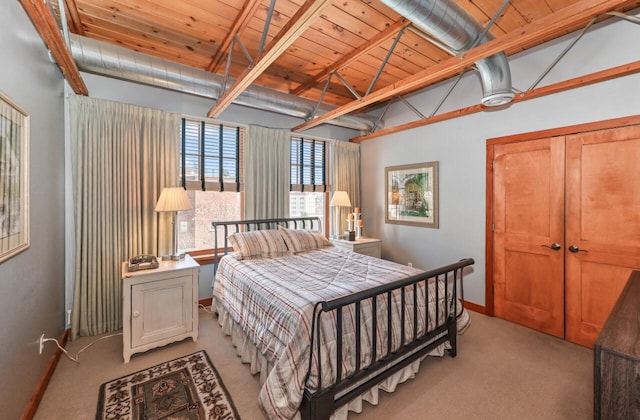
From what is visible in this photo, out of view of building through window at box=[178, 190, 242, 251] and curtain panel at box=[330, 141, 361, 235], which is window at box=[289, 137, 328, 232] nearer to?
curtain panel at box=[330, 141, 361, 235]

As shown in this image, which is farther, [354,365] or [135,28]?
[135,28]

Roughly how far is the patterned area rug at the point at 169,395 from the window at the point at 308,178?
2.51 meters

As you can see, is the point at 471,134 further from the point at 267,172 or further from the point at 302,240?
the point at 267,172

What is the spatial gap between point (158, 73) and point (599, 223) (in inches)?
179

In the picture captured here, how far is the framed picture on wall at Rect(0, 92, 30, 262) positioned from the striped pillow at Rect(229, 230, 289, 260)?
5.53 ft

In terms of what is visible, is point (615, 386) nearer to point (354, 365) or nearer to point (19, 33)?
point (354, 365)

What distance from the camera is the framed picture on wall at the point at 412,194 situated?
12.9ft

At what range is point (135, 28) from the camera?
2533 millimetres

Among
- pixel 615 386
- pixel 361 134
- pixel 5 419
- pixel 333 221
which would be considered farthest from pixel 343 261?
pixel 361 134

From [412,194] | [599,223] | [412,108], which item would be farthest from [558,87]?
[412,194]

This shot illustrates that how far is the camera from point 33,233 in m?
1.86

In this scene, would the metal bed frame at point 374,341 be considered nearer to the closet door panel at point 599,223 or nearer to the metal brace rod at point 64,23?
the closet door panel at point 599,223

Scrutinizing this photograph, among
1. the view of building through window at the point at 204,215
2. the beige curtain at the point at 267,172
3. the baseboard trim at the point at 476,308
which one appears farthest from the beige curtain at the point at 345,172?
the baseboard trim at the point at 476,308

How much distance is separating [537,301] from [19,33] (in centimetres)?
490
